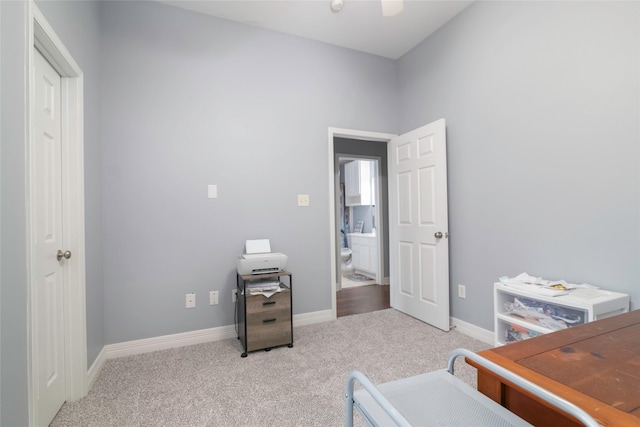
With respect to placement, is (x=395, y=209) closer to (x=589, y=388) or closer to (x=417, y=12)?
(x=417, y=12)

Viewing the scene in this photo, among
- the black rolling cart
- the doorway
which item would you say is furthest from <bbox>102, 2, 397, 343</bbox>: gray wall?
the doorway

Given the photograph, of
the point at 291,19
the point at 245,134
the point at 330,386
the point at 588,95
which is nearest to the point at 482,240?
the point at 588,95

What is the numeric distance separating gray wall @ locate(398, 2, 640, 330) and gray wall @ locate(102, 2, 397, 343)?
3.95ft

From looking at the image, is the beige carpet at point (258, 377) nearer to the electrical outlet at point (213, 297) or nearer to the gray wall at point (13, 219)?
the electrical outlet at point (213, 297)

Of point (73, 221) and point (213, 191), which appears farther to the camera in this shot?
point (213, 191)

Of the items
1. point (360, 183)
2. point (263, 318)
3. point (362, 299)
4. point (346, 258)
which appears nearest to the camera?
point (263, 318)

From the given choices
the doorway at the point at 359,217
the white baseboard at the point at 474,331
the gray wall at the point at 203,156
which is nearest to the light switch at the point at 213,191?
the gray wall at the point at 203,156

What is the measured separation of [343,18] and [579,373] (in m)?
3.03

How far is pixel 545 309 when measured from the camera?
184 cm

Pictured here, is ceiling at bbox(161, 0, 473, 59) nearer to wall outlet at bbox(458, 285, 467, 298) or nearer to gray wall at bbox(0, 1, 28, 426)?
gray wall at bbox(0, 1, 28, 426)

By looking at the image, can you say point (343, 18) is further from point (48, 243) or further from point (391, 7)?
point (48, 243)

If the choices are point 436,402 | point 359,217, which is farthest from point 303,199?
point 359,217

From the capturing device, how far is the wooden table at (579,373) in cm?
63

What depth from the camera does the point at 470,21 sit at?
8.34 feet
